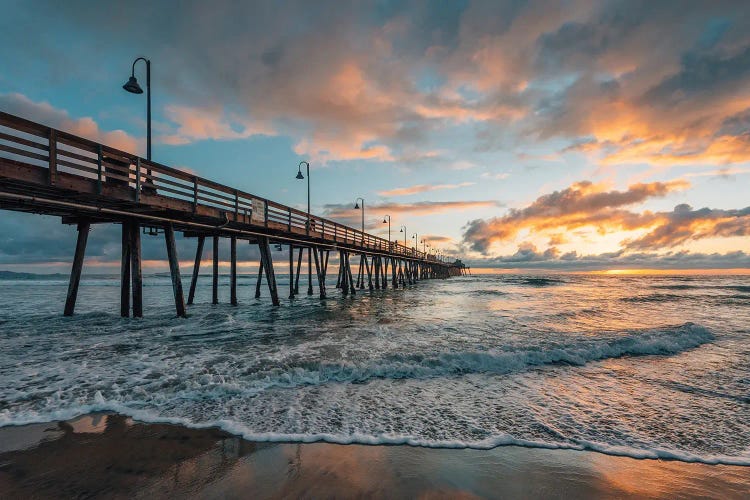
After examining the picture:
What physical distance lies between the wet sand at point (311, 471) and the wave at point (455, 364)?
6.66 ft

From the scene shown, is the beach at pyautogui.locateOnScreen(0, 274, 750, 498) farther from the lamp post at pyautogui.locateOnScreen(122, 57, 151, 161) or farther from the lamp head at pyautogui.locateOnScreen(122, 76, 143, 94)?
the lamp head at pyautogui.locateOnScreen(122, 76, 143, 94)

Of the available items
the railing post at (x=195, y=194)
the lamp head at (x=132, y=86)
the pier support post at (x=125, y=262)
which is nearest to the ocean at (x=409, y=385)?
the pier support post at (x=125, y=262)

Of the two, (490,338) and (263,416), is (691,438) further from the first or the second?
(490,338)

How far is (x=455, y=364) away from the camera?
278 inches

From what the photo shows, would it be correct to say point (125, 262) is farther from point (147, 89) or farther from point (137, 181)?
point (147, 89)

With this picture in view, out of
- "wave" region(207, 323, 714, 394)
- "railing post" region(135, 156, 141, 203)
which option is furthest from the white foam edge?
"railing post" region(135, 156, 141, 203)

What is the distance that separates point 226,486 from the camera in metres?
2.85

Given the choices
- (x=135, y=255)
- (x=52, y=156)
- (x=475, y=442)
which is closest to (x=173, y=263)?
(x=135, y=255)

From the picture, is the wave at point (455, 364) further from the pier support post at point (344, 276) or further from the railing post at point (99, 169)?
the pier support post at point (344, 276)

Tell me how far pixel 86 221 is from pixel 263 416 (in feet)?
41.2

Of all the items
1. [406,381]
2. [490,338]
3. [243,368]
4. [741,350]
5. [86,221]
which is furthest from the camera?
[86,221]

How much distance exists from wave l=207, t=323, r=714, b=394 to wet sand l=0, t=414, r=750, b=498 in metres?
2.03

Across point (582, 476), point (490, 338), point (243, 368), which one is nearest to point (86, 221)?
point (243, 368)

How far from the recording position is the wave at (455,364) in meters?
6.09
